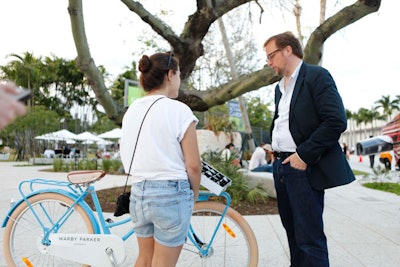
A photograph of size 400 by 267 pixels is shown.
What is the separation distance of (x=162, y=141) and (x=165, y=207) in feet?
1.28

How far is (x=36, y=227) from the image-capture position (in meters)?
3.32

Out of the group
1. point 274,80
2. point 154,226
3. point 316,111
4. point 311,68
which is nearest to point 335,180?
point 316,111

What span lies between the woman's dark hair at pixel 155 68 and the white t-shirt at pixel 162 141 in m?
0.14

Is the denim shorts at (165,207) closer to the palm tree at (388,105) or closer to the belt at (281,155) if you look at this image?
the belt at (281,155)

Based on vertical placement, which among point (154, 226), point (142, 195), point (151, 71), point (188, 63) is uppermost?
point (188, 63)

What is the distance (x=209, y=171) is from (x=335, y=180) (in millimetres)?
919

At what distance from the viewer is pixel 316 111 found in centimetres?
279

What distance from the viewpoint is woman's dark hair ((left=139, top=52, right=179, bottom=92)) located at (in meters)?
2.48

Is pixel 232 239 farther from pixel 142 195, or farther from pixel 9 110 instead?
pixel 9 110

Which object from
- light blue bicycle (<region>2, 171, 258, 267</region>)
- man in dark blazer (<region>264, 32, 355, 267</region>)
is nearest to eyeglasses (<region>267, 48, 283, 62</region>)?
man in dark blazer (<region>264, 32, 355, 267</region>)

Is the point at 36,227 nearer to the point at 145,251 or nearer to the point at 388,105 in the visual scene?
the point at 145,251

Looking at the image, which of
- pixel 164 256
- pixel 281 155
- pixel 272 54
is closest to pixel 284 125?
pixel 281 155

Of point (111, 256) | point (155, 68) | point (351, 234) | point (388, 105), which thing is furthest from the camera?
point (388, 105)

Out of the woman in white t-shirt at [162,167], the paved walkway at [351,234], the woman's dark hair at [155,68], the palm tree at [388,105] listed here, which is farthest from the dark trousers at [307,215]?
the palm tree at [388,105]
